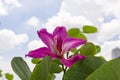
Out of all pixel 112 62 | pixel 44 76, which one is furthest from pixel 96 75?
pixel 44 76

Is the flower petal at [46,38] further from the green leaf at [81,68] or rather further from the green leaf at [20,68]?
the green leaf at [81,68]

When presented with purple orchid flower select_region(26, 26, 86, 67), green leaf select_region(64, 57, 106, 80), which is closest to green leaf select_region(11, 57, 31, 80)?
purple orchid flower select_region(26, 26, 86, 67)

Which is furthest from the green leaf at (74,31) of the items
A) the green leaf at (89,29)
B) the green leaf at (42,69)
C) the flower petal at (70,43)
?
the green leaf at (42,69)

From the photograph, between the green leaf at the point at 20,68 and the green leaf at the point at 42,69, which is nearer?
the green leaf at the point at 42,69

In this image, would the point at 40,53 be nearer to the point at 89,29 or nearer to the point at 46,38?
the point at 46,38

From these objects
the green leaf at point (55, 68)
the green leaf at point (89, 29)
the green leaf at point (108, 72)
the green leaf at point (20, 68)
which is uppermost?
the green leaf at point (89, 29)

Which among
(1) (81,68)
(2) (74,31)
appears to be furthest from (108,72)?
(2) (74,31)
